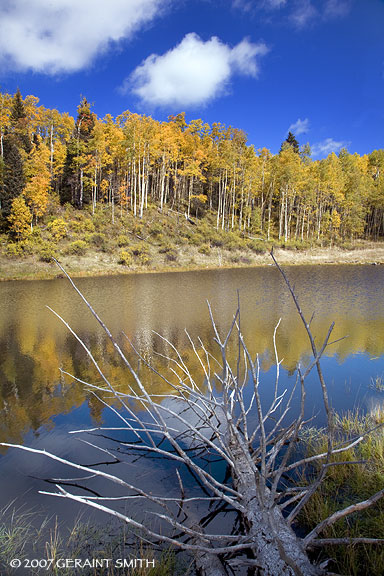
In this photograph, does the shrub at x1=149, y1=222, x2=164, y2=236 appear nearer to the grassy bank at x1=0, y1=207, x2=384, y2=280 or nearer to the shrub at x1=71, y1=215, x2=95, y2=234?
the grassy bank at x1=0, y1=207, x2=384, y2=280

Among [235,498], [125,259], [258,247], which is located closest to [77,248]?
[125,259]

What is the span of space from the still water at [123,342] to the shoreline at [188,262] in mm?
5799

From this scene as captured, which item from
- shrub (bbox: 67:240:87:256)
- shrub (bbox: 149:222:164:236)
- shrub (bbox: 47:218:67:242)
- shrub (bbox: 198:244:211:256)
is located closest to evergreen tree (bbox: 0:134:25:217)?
shrub (bbox: 47:218:67:242)

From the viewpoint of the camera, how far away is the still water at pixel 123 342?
174 inches

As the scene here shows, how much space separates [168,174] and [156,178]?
5.45 metres

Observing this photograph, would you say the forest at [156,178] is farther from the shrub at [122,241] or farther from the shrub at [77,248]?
the shrub at [122,241]

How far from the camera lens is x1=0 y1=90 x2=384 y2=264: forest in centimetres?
2923

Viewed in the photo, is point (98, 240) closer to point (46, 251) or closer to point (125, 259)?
point (125, 259)

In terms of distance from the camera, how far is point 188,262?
110 ft

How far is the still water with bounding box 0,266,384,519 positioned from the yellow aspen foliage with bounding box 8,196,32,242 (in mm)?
10076

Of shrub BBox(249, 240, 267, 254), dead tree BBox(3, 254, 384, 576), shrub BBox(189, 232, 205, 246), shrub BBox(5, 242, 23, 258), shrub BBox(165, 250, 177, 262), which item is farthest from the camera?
shrub BBox(249, 240, 267, 254)

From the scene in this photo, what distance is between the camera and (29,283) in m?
22.3

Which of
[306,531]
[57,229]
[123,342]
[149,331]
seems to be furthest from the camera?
[57,229]

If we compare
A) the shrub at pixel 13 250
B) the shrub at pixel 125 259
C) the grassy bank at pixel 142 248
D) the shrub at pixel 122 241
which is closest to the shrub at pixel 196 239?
the grassy bank at pixel 142 248
